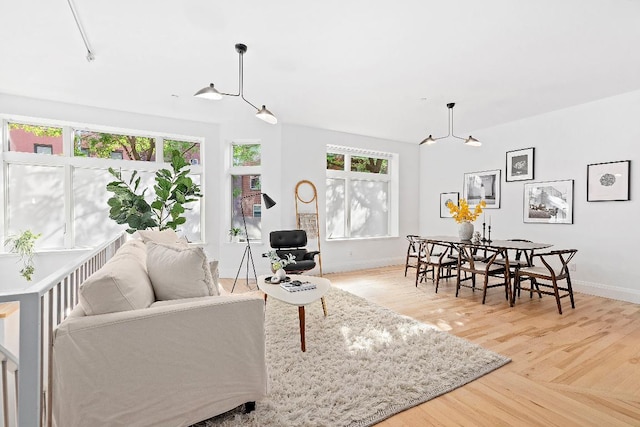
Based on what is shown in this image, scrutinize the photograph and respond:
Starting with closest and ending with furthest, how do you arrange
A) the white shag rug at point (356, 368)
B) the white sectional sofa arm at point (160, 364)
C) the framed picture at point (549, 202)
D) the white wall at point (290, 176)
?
the white sectional sofa arm at point (160, 364)
the white shag rug at point (356, 368)
the framed picture at point (549, 202)
the white wall at point (290, 176)

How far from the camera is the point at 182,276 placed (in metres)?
2.04

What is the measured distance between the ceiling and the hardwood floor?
2727mm

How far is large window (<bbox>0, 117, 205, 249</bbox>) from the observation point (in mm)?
4336

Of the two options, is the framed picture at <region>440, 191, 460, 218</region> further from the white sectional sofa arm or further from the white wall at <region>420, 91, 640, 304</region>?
the white sectional sofa arm

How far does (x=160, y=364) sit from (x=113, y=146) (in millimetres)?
4585

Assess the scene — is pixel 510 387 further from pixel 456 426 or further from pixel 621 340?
pixel 621 340

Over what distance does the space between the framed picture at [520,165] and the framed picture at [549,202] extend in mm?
181

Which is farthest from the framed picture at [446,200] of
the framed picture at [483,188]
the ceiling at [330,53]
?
the ceiling at [330,53]

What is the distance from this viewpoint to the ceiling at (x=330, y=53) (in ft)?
7.93

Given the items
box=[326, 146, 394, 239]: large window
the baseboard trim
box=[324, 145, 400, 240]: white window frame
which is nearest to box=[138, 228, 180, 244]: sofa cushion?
box=[324, 145, 400, 240]: white window frame

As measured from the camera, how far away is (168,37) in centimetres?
278

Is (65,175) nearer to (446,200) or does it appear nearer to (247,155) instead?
(247,155)

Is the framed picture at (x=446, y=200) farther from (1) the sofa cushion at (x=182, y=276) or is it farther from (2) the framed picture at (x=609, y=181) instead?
(1) the sofa cushion at (x=182, y=276)

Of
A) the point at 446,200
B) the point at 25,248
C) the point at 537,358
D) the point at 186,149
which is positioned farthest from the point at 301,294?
the point at 446,200
